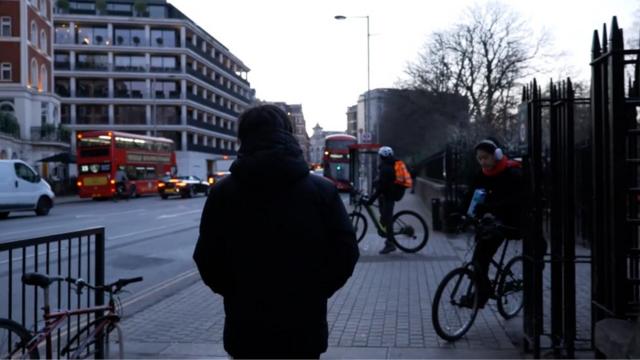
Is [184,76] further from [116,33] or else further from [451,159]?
[451,159]

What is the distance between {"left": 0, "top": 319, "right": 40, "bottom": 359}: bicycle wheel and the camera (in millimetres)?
4031

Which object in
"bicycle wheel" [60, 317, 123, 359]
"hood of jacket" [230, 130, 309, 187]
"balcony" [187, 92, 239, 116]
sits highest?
"balcony" [187, 92, 239, 116]

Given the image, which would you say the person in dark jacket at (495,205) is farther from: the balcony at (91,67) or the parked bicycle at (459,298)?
the balcony at (91,67)

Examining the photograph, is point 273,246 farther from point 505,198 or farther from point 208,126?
point 208,126

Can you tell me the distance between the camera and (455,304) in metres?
5.78

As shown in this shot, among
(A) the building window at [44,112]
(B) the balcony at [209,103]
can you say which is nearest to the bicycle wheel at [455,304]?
(A) the building window at [44,112]

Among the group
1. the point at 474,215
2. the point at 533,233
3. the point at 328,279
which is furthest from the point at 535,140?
the point at 328,279

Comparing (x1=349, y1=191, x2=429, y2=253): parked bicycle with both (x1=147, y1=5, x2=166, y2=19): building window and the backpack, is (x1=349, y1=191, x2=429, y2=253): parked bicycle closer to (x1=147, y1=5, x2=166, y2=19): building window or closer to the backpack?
the backpack

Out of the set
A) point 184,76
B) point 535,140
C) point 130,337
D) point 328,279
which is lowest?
point 130,337

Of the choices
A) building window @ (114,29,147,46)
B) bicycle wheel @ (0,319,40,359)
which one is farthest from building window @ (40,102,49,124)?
bicycle wheel @ (0,319,40,359)

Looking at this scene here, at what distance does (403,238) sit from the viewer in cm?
1184

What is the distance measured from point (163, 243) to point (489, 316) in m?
9.53

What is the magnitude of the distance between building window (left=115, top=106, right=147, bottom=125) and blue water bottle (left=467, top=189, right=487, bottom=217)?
72999 mm

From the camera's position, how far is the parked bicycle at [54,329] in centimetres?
404
